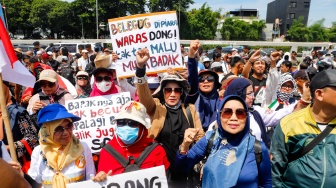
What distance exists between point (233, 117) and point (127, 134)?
88 centimetres

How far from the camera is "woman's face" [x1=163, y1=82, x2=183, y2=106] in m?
3.22

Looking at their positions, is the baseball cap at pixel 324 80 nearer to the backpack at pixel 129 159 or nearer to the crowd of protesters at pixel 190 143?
the crowd of protesters at pixel 190 143

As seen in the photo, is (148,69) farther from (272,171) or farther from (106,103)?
(272,171)

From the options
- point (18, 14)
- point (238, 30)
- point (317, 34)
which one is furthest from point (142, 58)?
point (317, 34)

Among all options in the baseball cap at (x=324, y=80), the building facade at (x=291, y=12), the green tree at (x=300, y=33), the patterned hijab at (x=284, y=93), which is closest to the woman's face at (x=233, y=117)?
the baseball cap at (x=324, y=80)

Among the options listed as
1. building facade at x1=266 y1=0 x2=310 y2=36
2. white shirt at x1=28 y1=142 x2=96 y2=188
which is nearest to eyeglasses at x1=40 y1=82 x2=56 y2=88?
white shirt at x1=28 y1=142 x2=96 y2=188

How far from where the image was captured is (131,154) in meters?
2.61

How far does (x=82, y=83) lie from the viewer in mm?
4883

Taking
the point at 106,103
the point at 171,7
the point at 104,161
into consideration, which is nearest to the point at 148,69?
the point at 106,103

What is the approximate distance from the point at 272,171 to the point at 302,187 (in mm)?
263

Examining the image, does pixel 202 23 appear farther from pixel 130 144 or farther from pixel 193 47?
pixel 130 144

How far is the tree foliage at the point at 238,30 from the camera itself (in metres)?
56.8

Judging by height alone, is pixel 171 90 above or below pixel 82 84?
above

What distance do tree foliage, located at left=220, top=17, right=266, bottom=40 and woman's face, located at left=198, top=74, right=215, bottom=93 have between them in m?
54.6
